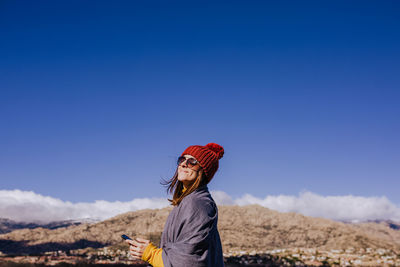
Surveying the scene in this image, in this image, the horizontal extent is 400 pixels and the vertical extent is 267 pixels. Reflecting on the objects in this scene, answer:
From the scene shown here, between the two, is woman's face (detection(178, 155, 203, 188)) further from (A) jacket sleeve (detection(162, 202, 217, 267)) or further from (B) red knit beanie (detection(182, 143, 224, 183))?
(A) jacket sleeve (detection(162, 202, 217, 267))

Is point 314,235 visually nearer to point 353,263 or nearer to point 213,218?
point 353,263

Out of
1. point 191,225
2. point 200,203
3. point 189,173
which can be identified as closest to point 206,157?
point 189,173

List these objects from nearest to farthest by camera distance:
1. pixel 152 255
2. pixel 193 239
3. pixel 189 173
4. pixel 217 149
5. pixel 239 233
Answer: pixel 193 239, pixel 152 255, pixel 189 173, pixel 217 149, pixel 239 233

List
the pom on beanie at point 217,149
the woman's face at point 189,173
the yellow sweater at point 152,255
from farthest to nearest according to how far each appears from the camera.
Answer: the pom on beanie at point 217,149 < the woman's face at point 189,173 < the yellow sweater at point 152,255

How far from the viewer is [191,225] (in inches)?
117

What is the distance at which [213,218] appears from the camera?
3041 millimetres

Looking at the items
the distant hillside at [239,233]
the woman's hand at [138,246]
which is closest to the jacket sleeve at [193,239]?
the woman's hand at [138,246]

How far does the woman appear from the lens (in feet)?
9.44

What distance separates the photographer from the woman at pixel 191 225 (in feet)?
9.44

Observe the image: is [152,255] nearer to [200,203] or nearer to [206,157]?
[200,203]

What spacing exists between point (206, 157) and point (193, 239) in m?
0.77

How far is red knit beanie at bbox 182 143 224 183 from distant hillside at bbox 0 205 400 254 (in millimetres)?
83382

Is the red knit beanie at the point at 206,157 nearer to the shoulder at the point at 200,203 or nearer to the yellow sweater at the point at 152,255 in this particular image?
the shoulder at the point at 200,203

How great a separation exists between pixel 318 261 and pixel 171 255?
8143 centimetres
